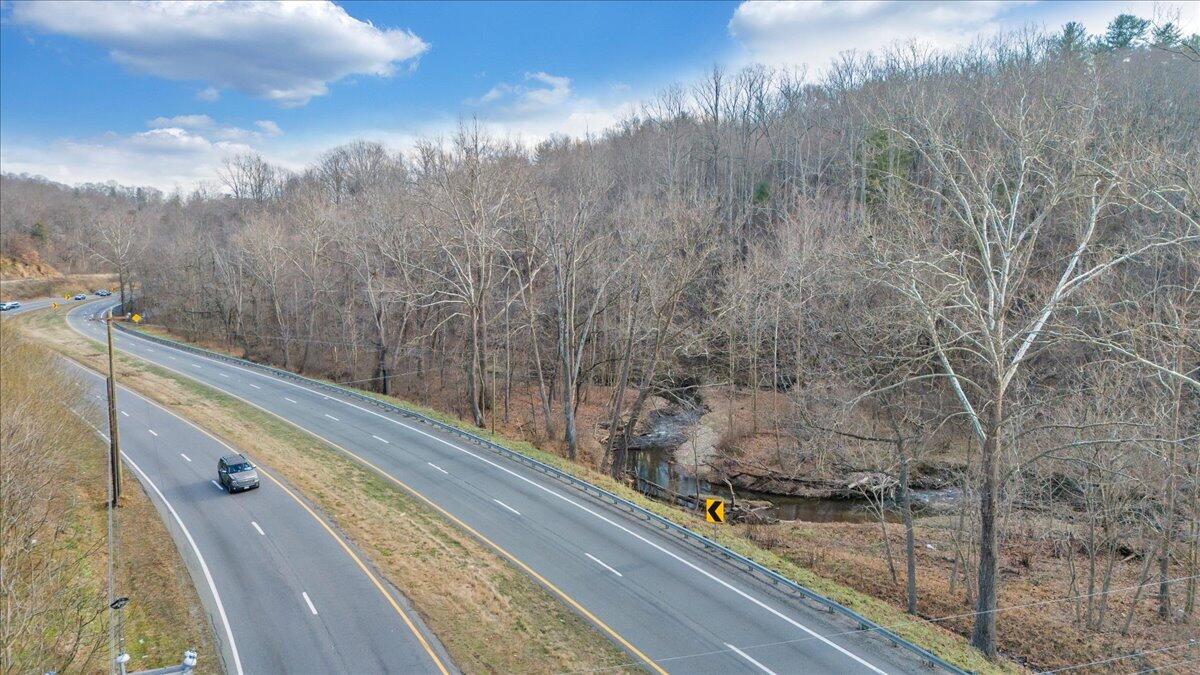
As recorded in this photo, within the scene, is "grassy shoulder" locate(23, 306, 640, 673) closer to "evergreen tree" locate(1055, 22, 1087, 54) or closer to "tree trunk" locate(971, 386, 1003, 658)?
"tree trunk" locate(971, 386, 1003, 658)

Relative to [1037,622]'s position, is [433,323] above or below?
above

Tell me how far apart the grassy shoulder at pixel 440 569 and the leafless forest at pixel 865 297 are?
9.78m

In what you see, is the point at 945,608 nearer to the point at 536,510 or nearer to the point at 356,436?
the point at 536,510

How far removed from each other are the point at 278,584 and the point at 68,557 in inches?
188

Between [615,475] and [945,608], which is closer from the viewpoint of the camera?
[945,608]

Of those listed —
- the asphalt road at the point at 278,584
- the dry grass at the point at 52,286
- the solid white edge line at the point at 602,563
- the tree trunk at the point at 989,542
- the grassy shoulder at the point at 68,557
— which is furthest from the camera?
the dry grass at the point at 52,286

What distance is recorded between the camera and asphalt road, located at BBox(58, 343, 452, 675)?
1490 centimetres

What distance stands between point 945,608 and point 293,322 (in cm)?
5714

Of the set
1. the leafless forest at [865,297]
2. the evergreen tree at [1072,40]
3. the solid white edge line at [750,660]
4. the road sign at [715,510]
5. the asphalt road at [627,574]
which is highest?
the evergreen tree at [1072,40]

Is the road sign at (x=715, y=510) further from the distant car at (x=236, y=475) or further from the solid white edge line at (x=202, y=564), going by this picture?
the distant car at (x=236, y=475)

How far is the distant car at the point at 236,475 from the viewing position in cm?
2439

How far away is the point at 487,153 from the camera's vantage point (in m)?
39.8

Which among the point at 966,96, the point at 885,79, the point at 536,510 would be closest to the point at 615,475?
the point at 536,510

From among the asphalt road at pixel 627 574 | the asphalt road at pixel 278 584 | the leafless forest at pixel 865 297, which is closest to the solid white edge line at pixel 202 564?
the asphalt road at pixel 278 584
